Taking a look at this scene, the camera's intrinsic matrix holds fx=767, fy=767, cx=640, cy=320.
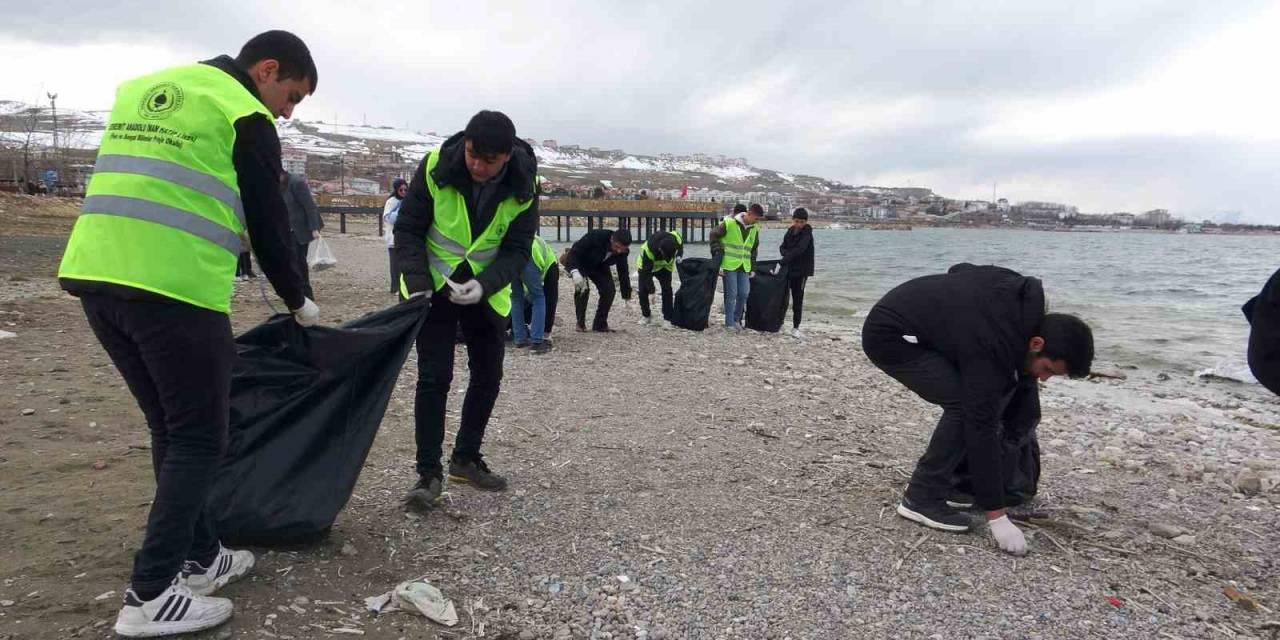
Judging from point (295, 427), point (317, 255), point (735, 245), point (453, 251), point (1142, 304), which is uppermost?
point (453, 251)

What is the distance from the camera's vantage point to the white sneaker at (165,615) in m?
2.16

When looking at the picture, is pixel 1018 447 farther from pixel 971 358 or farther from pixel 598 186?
pixel 598 186

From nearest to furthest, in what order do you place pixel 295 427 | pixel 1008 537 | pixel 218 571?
pixel 218 571 < pixel 295 427 < pixel 1008 537

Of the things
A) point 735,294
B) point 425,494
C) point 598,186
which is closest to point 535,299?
point 735,294

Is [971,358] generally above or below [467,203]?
below

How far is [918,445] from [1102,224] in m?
144

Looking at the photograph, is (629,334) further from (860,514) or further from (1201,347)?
(1201,347)

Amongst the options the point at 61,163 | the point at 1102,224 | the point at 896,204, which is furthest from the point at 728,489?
the point at 896,204

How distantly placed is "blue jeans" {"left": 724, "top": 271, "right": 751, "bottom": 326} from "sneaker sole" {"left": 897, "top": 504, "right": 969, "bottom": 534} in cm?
697

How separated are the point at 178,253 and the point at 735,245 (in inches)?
336

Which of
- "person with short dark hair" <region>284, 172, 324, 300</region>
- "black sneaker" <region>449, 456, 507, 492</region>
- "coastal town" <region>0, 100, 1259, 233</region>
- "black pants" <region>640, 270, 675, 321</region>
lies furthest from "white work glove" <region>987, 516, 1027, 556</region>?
"coastal town" <region>0, 100, 1259, 233</region>

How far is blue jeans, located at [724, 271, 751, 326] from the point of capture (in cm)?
1043

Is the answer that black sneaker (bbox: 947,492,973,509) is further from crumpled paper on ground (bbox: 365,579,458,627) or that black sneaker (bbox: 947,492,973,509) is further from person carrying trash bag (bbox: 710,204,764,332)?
person carrying trash bag (bbox: 710,204,764,332)

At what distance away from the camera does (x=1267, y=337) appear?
10.1ft
